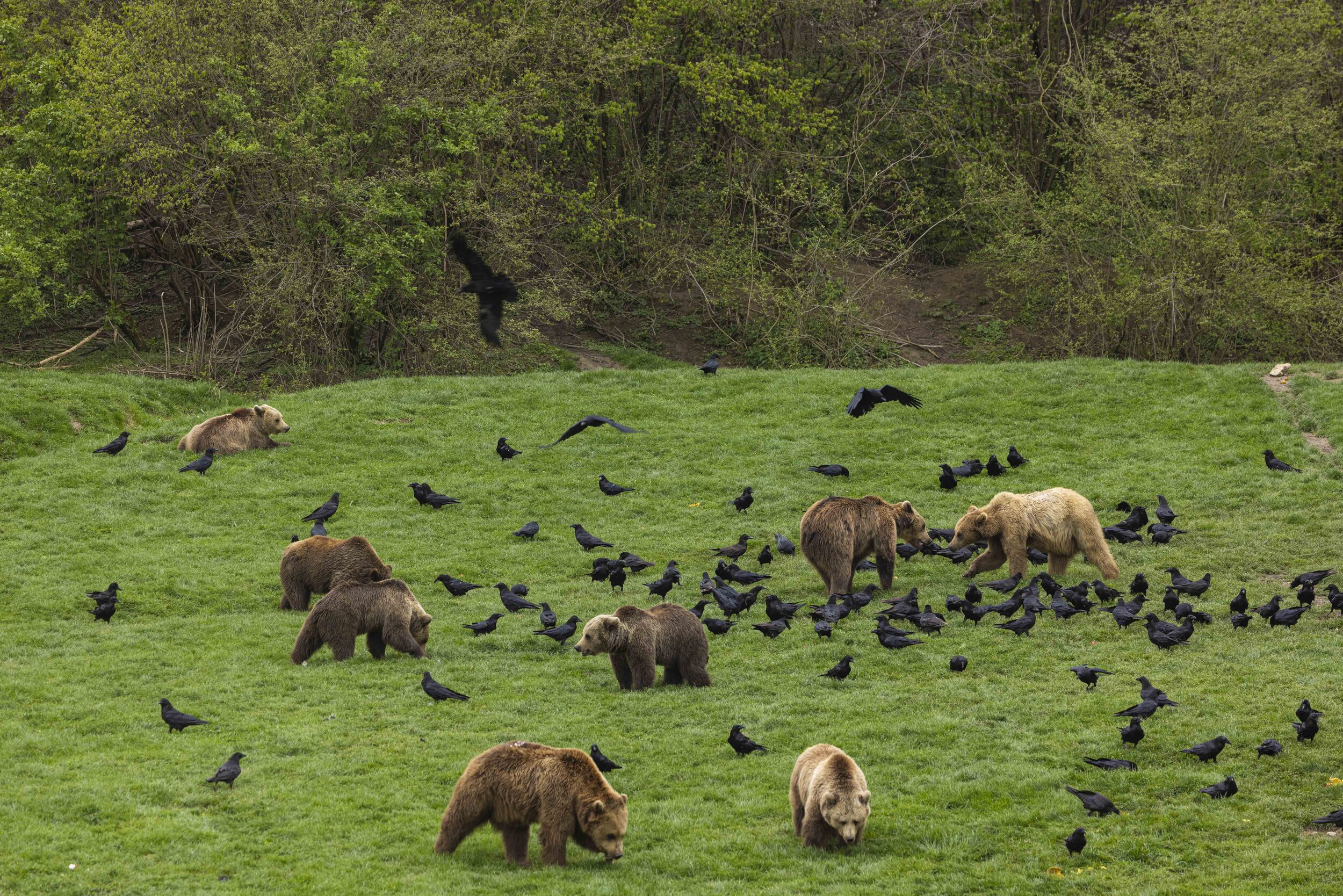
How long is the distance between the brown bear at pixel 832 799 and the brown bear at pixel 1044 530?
849 centimetres

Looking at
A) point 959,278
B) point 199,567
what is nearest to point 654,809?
point 199,567

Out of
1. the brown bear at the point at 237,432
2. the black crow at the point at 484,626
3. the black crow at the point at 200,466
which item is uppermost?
the brown bear at the point at 237,432

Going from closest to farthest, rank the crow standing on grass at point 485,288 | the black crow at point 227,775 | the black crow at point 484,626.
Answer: the black crow at point 227,775, the black crow at point 484,626, the crow standing on grass at point 485,288

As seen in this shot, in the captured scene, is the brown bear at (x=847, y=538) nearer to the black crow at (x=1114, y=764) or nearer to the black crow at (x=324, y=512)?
the black crow at (x=1114, y=764)

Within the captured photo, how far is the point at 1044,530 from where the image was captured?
18.3 meters

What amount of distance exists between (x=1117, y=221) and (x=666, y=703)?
26211mm

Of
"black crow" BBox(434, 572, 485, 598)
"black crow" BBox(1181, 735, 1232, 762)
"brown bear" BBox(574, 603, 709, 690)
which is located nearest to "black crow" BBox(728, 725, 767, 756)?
"brown bear" BBox(574, 603, 709, 690)

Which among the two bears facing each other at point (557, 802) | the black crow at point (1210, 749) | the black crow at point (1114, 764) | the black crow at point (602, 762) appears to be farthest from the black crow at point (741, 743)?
the black crow at point (1210, 749)

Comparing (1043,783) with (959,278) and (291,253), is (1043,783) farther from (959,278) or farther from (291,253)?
(959,278)

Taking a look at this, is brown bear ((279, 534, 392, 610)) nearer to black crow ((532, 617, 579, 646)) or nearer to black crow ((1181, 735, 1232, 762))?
black crow ((532, 617, 579, 646))

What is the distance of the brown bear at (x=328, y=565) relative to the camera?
16.9 m

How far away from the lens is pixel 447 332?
114ft

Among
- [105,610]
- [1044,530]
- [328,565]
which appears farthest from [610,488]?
[105,610]

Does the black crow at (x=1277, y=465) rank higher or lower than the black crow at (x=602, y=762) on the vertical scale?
higher
